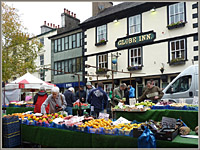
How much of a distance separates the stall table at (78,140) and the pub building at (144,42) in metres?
8.98

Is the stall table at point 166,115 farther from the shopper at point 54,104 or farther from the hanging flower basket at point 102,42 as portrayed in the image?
the hanging flower basket at point 102,42

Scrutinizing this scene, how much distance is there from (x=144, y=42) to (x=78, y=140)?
12.4 m

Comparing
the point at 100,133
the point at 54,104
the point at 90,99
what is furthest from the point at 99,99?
the point at 100,133

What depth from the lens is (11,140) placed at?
4.60 meters

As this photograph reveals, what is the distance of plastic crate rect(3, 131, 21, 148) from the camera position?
4539 mm

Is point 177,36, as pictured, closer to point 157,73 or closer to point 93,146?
point 157,73

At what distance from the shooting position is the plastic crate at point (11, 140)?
14.9ft

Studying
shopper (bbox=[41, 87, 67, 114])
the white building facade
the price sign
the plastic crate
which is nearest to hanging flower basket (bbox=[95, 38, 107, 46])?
the white building facade

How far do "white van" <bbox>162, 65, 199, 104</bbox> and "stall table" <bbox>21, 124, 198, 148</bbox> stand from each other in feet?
16.7

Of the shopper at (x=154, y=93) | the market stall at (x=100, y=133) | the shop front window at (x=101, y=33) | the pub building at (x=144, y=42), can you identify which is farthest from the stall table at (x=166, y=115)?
the shop front window at (x=101, y=33)

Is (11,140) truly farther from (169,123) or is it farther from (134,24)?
(134,24)

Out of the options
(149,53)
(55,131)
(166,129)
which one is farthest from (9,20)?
(166,129)

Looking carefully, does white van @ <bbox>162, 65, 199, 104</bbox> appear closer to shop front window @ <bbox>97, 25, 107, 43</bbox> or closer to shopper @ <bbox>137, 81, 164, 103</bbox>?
shopper @ <bbox>137, 81, 164, 103</bbox>

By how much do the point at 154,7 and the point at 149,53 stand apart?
3.28 metres
